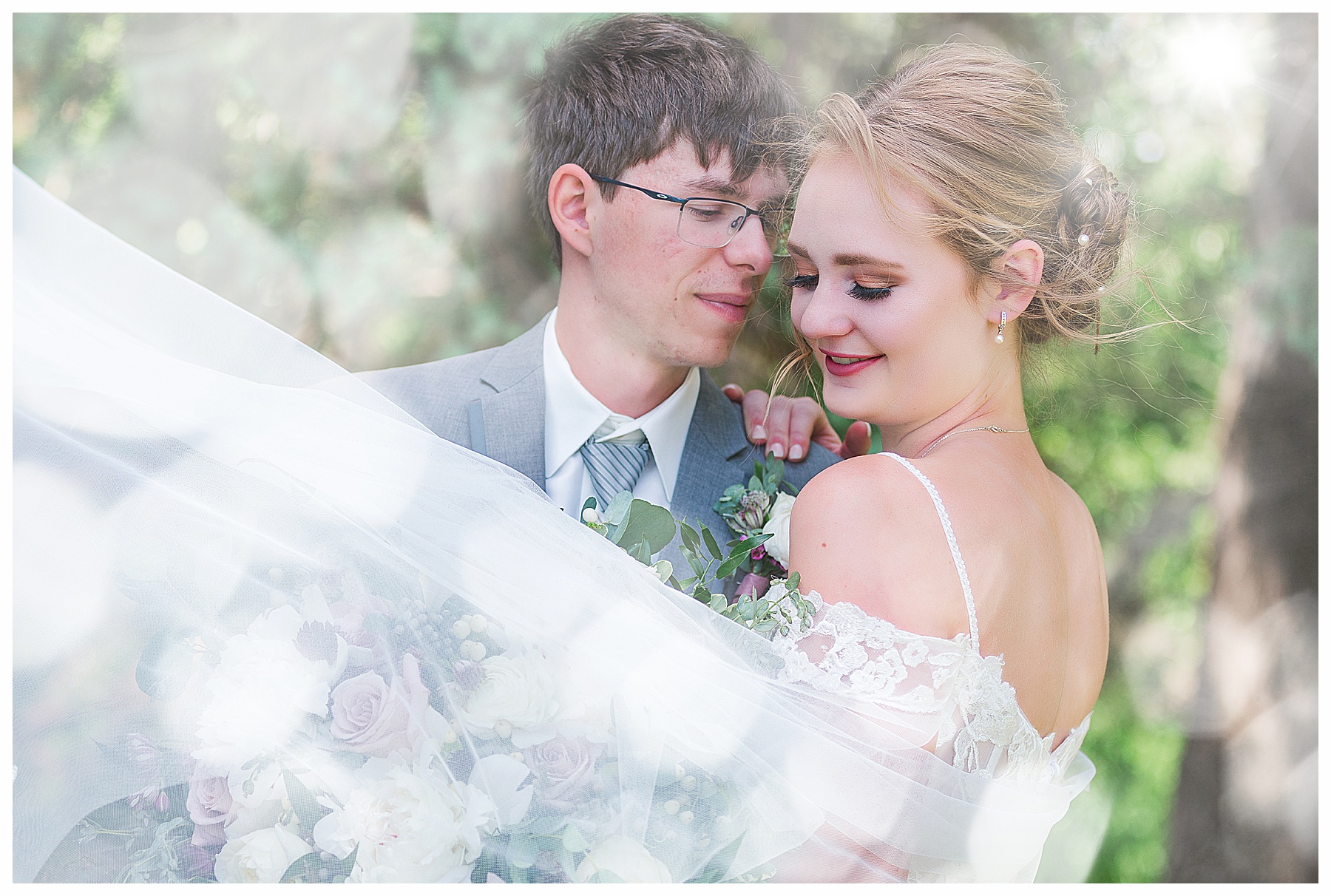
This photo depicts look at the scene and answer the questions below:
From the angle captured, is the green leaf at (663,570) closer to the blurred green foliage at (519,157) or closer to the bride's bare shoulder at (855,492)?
the bride's bare shoulder at (855,492)

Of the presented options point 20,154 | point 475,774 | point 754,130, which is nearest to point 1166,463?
point 754,130

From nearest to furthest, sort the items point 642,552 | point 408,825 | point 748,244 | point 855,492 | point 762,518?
point 408,825
point 855,492
point 642,552
point 762,518
point 748,244

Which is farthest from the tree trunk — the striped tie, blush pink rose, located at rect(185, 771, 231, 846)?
blush pink rose, located at rect(185, 771, 231, 846)

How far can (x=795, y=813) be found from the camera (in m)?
1.49

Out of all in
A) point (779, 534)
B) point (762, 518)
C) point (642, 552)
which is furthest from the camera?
point (762, 518)

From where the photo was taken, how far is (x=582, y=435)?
2.28 m

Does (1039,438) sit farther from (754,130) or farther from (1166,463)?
(754,130)

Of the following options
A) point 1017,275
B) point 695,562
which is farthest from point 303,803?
point 1017,275

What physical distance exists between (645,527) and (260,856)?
79 centimetres

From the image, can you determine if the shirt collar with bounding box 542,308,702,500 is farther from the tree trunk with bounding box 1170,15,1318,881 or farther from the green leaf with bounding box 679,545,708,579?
the tree trunk with bounding box 1170,15,1318,881

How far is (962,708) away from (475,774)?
0.79 meters

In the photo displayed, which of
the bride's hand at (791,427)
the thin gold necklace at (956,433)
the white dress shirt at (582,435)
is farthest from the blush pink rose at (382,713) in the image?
the bride's hand at (791,427)

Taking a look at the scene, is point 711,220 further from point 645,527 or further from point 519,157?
point 519,157

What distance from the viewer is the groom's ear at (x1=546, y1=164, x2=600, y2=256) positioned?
2.39 m
